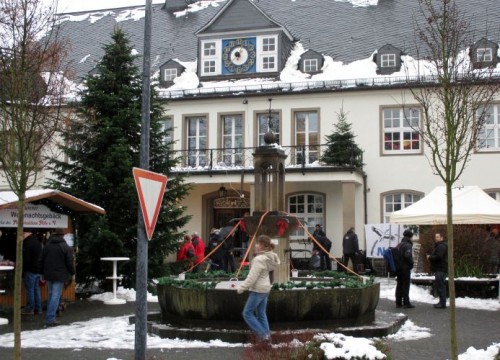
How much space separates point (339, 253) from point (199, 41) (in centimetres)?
1055

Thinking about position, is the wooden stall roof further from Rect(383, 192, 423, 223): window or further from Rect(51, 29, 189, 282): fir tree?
Rect(383, 192, 423, 223): window

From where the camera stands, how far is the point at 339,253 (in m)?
26.9

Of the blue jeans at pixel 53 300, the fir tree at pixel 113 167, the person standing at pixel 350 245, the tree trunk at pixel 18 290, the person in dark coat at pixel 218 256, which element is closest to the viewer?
the tree trunk at pixel 18 290

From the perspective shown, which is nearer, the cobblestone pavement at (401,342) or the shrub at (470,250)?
the cobblestone pavement at (401,342)

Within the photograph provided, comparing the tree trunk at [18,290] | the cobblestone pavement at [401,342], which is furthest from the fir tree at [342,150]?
the tree trunk at [18,290]

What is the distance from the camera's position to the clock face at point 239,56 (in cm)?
2941

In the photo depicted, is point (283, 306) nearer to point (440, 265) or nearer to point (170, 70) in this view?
point (440, 265)

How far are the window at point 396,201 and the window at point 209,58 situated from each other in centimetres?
875

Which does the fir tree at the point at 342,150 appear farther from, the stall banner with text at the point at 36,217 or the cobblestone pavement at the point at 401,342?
the stall banner with text at the point at 36,217

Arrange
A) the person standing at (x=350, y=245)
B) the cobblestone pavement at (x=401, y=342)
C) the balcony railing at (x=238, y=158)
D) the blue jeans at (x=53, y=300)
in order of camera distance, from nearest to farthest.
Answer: the cobblestone pavement at (x=401, y=342) → the blue jeans at (x=53, y=300) → the person standing at (x=350, y=245) → the balcony railing at (x=238, y=158)

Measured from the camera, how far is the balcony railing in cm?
2652

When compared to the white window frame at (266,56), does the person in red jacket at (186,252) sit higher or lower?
lower

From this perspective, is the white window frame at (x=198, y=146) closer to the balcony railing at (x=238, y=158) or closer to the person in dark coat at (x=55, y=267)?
the balcony railing at (x=238, y=158)

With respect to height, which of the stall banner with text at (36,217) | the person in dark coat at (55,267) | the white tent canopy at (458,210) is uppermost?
the white tent canopy at (458,210)
